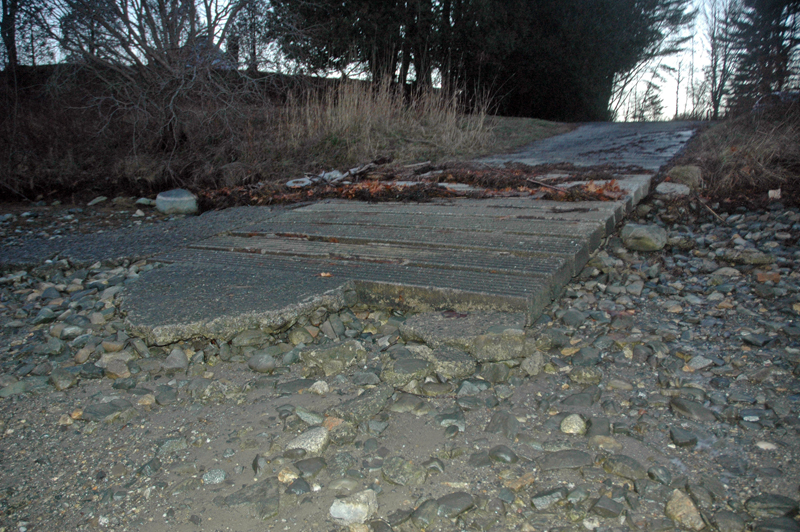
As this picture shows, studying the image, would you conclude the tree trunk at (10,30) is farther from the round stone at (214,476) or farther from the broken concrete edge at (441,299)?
the round stone at (214,476)

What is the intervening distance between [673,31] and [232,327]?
17.0 meters

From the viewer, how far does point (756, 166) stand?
12.1ft

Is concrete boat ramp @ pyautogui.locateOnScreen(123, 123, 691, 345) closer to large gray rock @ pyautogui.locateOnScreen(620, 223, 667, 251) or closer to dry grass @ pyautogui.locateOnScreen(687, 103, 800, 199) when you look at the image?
large gray rock @ pyautogui.locateOnScreen(620, 223, 667, 251)

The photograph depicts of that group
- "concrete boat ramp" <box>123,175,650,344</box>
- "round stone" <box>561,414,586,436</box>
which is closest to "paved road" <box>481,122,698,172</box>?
"concrete boat ramp" <box>123,175,650,344</box>

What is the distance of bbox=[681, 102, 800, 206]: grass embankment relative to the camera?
3506 millimetres

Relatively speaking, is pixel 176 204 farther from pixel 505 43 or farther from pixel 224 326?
pixel 505 43

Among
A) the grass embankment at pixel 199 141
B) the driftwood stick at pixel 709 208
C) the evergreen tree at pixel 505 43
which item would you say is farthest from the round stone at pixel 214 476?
the evergreen tree at pixel 505 43

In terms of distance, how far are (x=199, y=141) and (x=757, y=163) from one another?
18.1 ft

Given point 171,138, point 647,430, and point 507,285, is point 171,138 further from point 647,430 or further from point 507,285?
point 647,430

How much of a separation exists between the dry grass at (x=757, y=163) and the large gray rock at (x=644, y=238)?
106cm

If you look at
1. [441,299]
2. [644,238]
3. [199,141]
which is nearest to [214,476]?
[441,299]

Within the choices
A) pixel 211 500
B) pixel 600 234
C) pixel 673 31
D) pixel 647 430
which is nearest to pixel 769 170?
pixel 600 234

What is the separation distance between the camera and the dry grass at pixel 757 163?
3560mm

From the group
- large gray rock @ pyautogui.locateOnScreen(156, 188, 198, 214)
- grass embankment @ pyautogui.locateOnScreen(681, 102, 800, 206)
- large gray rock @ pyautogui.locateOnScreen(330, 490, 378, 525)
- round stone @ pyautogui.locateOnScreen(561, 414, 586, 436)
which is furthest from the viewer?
large gray rock @ pyautogui.locateOnScreen(156, 188, 198, 214)
